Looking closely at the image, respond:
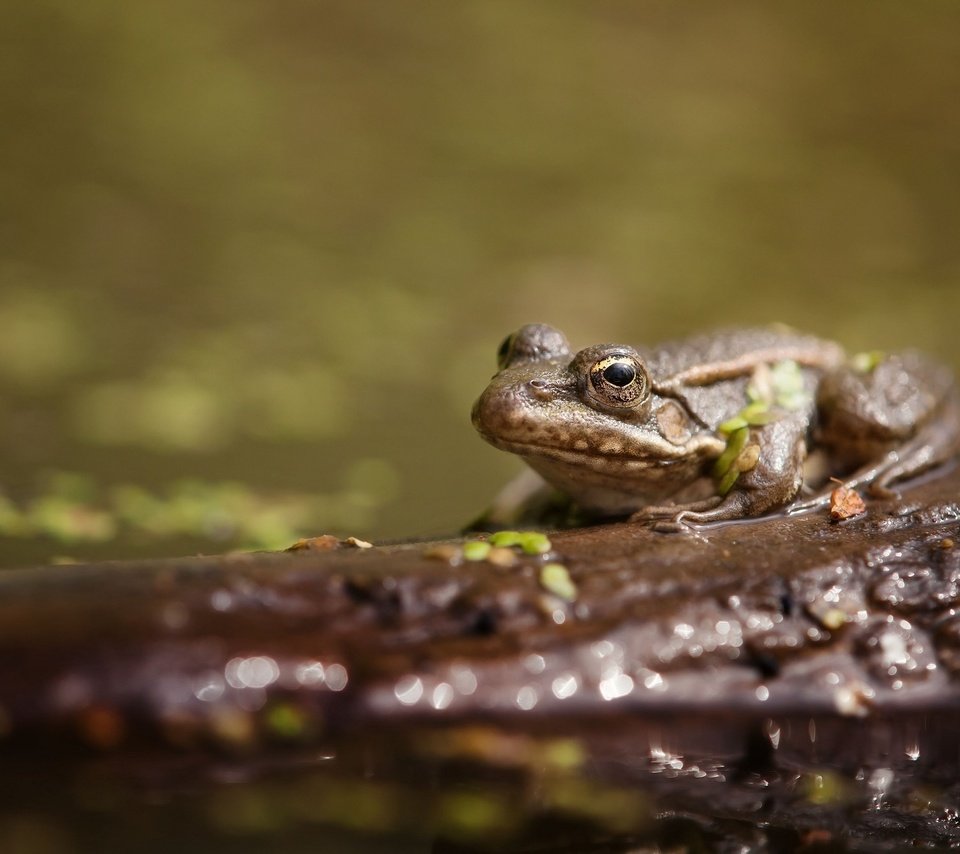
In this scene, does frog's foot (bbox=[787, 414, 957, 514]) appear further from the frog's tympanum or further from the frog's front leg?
the frog's front leg

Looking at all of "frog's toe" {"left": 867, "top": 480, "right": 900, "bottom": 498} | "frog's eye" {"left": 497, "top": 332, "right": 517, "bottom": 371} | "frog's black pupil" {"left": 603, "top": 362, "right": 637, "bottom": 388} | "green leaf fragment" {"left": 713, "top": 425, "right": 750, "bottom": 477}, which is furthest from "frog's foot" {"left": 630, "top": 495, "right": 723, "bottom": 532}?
"frog's eye" {"left": 497, "top": 332, "right": 517, "bottom": 371}

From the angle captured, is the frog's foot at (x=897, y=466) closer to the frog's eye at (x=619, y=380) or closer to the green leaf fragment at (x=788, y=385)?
the green leaf fragment at (x=788, y=385)

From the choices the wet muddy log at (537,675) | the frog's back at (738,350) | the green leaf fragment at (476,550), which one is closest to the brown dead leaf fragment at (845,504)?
the wet muddy log at (537,675)

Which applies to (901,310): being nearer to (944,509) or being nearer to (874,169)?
(874,169)

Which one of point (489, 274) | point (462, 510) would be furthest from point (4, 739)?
point (489, 274)

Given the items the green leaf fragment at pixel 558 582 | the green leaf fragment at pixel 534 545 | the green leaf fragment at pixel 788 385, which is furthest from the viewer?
the green leaf fragment at pixel 788 385

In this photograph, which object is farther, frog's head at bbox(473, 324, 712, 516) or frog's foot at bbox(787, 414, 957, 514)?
frog's foot at bbox(787, 414, 957, 514)
